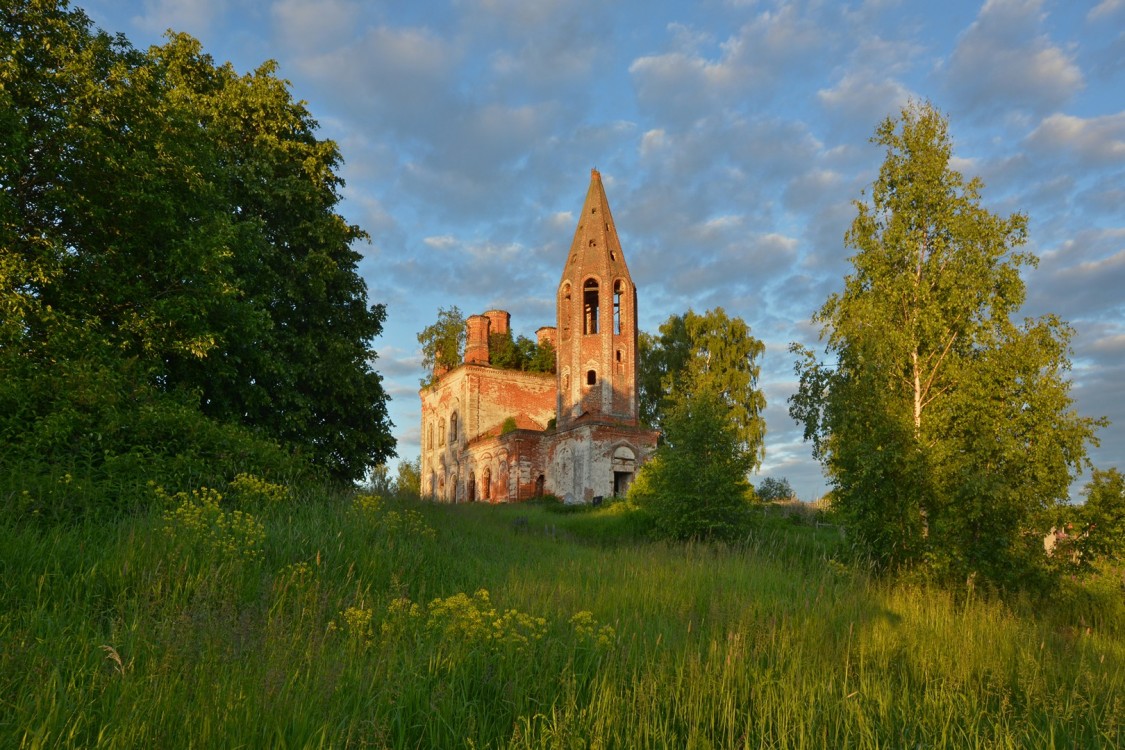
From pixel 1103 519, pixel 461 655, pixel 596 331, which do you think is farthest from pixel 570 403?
pixel 461 655

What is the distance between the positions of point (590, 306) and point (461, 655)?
35.1m

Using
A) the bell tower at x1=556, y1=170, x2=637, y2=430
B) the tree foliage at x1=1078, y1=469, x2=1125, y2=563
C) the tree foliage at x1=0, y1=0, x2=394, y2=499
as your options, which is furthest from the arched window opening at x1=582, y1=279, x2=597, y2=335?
the tree foliage at x1=1078, y1=469, x2=1125, y2=563

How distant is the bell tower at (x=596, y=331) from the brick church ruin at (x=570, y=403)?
2.0 inches

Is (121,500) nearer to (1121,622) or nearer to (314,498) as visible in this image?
(314,498)

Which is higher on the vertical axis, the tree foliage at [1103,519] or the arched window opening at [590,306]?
the arched window opening at [590,306]

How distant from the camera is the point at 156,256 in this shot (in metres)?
12.9

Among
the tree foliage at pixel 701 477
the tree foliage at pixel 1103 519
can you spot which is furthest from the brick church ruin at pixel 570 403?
the tree foliage at pixel 1103 519

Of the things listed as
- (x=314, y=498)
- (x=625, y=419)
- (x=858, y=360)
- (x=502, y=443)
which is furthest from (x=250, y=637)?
(x=502, y=443)

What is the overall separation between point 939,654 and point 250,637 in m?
5.36

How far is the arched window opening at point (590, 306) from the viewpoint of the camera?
38094 millimetres

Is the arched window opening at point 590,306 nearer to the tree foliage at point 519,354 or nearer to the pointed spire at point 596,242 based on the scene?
the pointed spire at point 596,242

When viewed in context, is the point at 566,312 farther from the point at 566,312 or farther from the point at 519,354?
the point at 519,354

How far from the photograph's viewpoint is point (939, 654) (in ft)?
19.9

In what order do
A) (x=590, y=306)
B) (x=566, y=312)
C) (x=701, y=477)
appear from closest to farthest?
(x=701, y=477) → (x=566, y=312) → (x=590, y=306)
